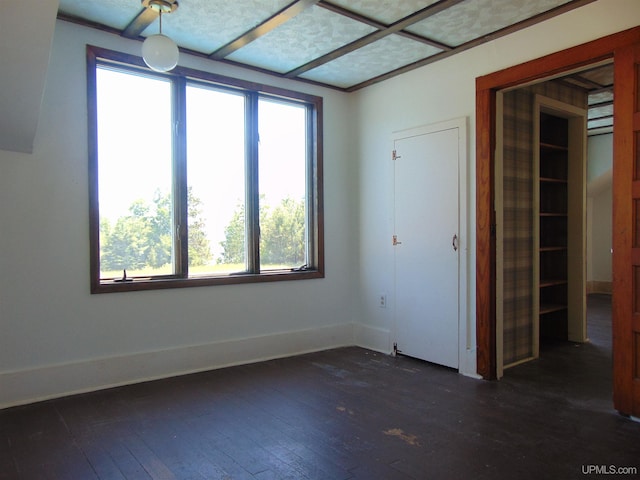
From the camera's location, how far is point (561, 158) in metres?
5.00

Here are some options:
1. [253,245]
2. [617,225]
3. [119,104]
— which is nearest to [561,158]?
[617,225]

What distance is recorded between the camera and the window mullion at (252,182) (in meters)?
4.27

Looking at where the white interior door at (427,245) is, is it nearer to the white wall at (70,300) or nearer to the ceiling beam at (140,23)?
the white wall at (70,300)

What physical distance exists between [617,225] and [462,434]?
1.58 m

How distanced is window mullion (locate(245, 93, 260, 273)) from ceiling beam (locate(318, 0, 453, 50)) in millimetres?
1402

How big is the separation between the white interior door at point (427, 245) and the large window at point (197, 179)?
34.0 inches

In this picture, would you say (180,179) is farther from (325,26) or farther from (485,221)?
(485,221)

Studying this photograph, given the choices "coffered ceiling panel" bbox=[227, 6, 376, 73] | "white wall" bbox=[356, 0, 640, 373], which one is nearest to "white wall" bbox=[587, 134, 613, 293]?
"white wall" bbox=[356, 0, 640, 373]

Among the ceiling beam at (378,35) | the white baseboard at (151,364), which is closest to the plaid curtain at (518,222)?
the ceiling beam at (378,35)

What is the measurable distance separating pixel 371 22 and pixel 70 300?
2.91 meters

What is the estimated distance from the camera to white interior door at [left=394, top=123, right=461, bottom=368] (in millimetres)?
3861

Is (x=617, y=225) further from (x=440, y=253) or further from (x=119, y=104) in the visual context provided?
(x=119, y=104)

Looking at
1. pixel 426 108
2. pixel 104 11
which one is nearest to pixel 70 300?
pixel 104 11

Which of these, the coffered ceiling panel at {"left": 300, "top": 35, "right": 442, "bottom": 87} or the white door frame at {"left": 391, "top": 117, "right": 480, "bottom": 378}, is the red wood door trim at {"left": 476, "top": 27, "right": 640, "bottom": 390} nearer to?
the white door frame at {"left": 391, "top": 117, "right": 480, "bottom": 378}
